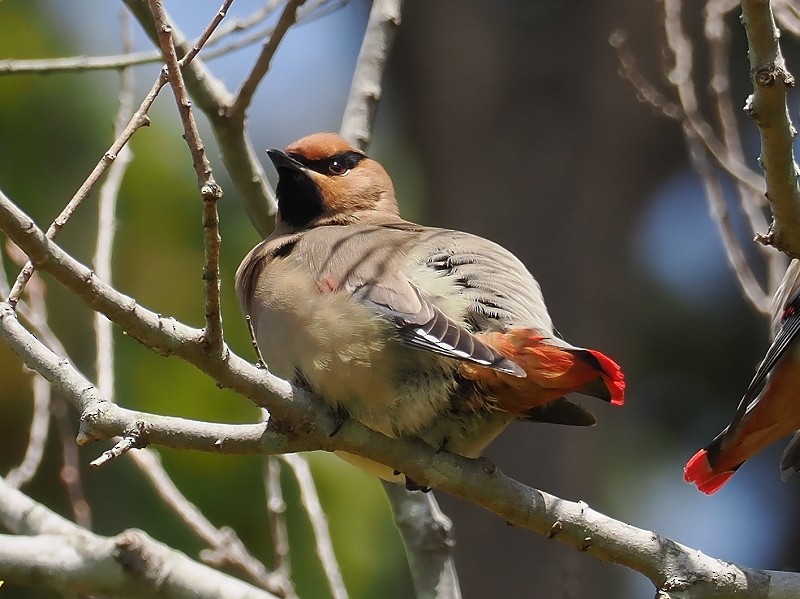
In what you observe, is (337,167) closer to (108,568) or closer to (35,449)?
(35,449)

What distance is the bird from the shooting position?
3.04 m

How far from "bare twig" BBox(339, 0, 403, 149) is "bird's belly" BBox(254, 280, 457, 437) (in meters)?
1.26

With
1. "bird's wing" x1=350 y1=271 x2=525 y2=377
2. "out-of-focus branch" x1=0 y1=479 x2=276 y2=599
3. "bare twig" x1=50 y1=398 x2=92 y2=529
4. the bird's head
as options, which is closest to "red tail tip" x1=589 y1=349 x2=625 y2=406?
"bird's wing" x1=350 y1=271 x2=525 y2=377

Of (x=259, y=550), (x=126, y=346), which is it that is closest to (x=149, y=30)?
(x=126, y=346)

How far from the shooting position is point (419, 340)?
3.07 m

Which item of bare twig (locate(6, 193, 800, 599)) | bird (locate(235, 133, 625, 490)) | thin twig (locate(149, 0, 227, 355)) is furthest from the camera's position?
bird (locate(235, 133, 625, 490))

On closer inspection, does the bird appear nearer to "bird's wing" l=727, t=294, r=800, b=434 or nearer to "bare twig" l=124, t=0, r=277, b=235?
"bare twig" l=124, t=0, r=277, b=235

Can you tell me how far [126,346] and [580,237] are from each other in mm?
3007

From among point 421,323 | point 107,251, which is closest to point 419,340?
point 421,323

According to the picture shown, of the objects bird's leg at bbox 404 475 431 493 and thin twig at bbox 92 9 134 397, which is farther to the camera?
thin twig at bbox 92 9 134 397

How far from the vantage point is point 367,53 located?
428 cm

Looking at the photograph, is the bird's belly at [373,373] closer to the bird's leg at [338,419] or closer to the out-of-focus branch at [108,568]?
the bird's leg at [338,419]

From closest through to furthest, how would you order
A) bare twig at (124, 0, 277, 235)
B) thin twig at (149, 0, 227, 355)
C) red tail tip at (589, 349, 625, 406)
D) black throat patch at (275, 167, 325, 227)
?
thin twig at (149, 0, 227, 355)
red tail tip at (589, 349, 625, 406)
bare twig at (124, 0, 277, 235)
black throat patch at (275, 167, 325, 227)

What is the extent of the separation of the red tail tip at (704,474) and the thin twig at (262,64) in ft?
5.85
